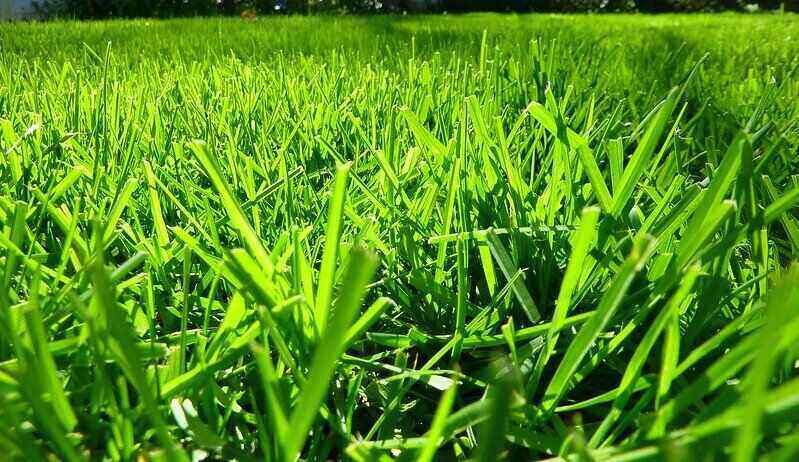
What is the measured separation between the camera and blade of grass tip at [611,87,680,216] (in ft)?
1.78

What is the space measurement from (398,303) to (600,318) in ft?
0.92

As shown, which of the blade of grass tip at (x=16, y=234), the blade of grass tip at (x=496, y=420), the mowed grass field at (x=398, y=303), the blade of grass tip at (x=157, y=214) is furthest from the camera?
the blade of grass tip at (x=157, y=214)

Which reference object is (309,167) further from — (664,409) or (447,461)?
(664,409)

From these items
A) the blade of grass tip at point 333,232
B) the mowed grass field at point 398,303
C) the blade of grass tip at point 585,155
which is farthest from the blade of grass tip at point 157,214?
the blade of grass tip at point 585,155

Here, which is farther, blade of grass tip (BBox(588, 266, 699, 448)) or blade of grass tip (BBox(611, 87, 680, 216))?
blade of grass tip (BBox(611, 87, 680, 216))

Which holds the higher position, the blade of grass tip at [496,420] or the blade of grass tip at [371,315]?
the blade of grass tip at [496,420]

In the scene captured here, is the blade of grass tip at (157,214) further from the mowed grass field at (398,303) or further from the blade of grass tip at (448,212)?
the blade of grass tip at (448,212)

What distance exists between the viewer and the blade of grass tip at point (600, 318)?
1.18 ft

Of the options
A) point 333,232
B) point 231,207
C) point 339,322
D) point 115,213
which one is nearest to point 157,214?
point 115,213

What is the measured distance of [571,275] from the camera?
451 mm

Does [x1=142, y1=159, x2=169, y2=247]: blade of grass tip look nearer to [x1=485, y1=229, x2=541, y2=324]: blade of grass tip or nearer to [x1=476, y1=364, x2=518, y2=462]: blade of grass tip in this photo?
[x1=485, y1=229, x2=541, y2=324]: blade of grass tip

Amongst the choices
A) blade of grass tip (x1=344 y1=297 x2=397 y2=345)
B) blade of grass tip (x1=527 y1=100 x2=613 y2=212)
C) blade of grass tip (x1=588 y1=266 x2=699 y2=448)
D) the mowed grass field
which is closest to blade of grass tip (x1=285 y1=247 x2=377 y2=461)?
the mowed grass field

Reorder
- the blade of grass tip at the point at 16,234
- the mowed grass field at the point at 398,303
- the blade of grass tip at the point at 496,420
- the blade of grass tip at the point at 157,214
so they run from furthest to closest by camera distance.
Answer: the blade of grass tip at the point at 157,214, the blade of grass tip at the point at 16,234, the mowed grass field at the point at 398,303, the blade of grass tip at the point at 496,420

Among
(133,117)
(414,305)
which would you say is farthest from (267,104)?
Answer: (414,305)
